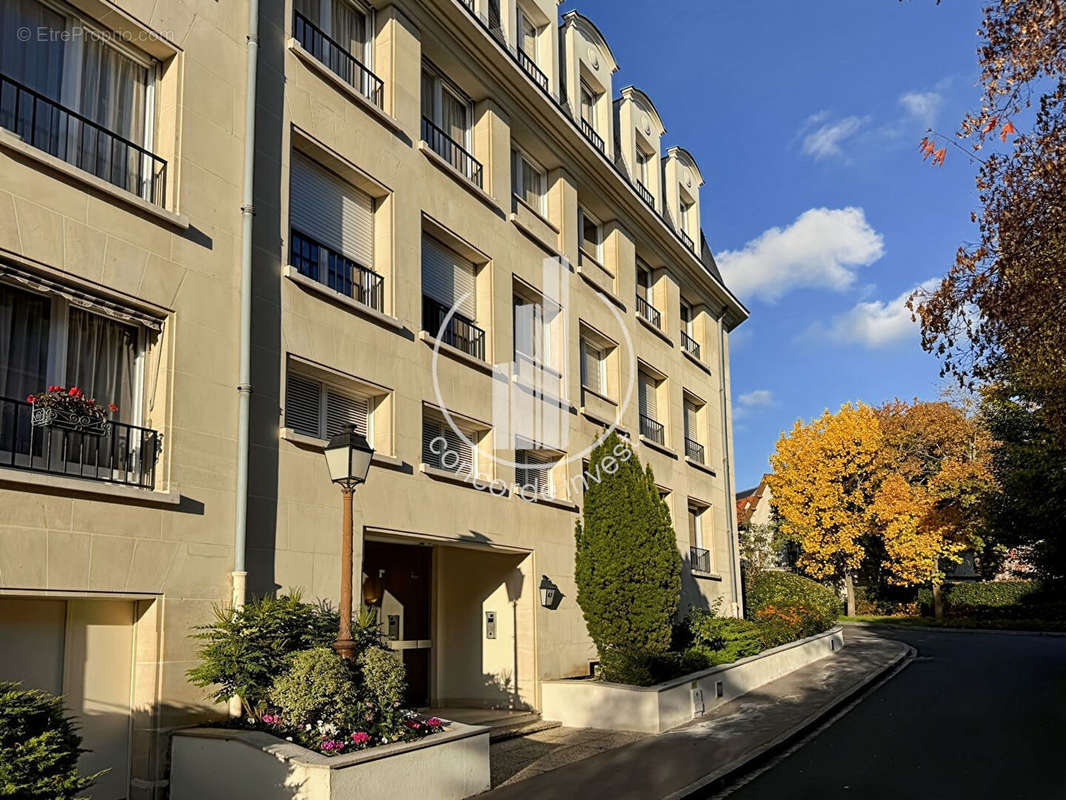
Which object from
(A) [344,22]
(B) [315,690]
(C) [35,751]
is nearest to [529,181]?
(A) [344,22]

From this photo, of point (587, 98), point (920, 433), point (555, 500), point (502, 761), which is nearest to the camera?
point (502, 761)

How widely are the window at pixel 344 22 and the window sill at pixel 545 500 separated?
281 inches

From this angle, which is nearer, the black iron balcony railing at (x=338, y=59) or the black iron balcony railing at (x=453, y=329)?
the black iron balcony railing at (x=338, y=59)

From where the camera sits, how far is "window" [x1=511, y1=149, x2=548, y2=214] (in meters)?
17.7

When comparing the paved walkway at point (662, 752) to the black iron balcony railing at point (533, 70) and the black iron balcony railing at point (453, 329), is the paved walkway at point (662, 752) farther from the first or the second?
the black iron balcony railing at point (533, 70)

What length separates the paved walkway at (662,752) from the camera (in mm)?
10188

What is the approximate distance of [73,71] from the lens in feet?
30.2

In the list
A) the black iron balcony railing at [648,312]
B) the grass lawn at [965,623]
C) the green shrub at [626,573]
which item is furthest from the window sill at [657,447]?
the grass lawn at [965,623]

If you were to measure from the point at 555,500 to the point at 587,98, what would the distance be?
9.25 meters

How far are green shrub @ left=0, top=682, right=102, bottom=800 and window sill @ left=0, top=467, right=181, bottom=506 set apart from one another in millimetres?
1984

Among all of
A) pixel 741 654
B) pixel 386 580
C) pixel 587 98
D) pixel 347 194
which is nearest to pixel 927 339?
pixel 347 194

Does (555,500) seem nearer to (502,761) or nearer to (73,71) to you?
(502,761)

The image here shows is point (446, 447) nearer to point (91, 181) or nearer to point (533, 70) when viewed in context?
point (91, 181)

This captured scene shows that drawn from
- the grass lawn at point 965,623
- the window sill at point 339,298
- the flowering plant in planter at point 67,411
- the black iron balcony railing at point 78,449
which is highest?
the window sill at point 339,298
